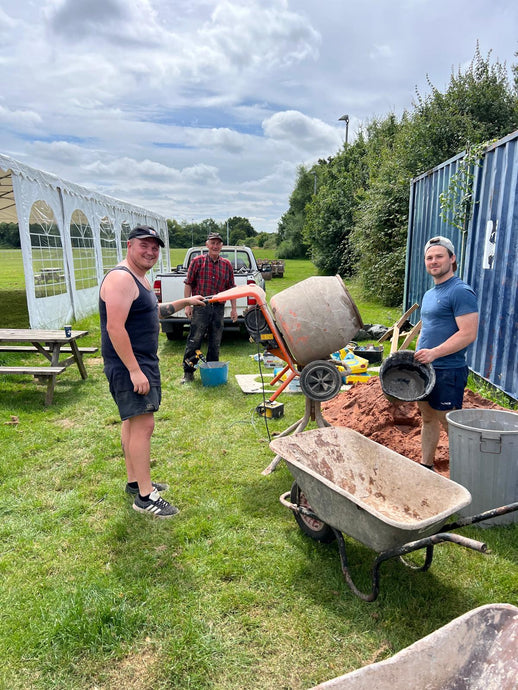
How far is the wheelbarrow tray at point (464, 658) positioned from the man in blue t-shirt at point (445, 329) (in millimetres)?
1889

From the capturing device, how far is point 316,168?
54719 millimetres

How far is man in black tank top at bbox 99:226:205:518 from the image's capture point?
2936 mm

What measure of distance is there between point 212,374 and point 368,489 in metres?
3.89

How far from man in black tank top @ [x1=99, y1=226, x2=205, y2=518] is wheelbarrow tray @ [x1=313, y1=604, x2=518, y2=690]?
7.21 feet

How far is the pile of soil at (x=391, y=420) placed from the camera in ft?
14.1

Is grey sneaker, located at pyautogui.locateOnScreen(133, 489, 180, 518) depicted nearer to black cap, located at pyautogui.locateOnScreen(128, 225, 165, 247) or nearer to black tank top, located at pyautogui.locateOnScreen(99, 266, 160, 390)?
black tank top, located at pyautogui.locateOnScreen(99, 266, 160, 390)

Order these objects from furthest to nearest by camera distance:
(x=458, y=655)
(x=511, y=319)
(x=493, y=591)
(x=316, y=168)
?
(x=316, y=168), (x=511, y=319), (x=493, y=591), (x=458, y=655)

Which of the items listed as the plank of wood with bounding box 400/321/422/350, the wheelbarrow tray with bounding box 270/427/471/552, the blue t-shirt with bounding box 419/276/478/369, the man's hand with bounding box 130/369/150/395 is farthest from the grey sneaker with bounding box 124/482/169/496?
the plank of wood with bounding box 400/321/422/350

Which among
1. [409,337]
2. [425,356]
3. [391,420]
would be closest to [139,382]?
[425,356]

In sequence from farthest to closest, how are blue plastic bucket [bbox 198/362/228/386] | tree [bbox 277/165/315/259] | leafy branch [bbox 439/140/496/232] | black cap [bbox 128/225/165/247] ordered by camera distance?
1. tree [bbox 277/165/315/259]
2. blue plastic bucket [bbox 198/362/228/386]
3. leafy branch [bbox 439/140/496/232]
4. black cap [bbox 128/225/165/247]

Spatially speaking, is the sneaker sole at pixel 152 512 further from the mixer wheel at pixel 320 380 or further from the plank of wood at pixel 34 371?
the plank of wood at pixel 34 371

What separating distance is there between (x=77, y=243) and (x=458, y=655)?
11325 mm

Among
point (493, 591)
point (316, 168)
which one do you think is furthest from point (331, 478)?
point (316, 168)

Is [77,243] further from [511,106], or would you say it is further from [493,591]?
[511,106]
